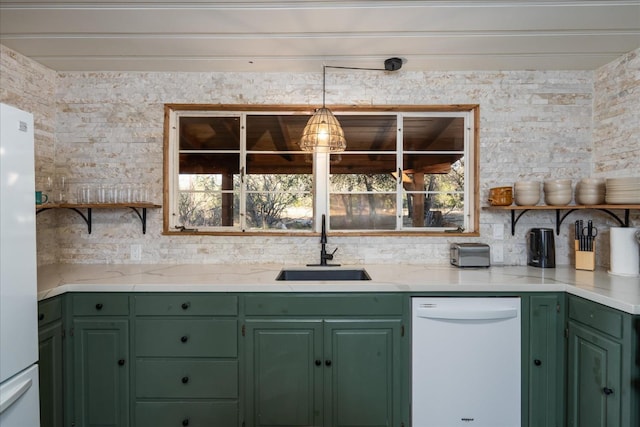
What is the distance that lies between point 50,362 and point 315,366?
145 centimetres

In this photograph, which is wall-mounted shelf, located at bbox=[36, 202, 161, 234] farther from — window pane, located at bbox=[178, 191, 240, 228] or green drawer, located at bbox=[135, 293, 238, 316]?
green drawer, located at bbox=[135, 293, 238, 316]

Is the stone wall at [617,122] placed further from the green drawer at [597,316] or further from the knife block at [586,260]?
the green drawer at [597,316]

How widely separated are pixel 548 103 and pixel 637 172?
0.76 meters

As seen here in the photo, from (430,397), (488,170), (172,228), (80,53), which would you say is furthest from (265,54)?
(430,397)

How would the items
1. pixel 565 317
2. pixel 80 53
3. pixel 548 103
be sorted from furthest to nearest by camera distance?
pixel 548 103
pixel 80 53
pixel 565 317

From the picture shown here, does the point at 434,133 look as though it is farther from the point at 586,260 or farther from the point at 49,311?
the point at 49,311

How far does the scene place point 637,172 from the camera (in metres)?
2.16

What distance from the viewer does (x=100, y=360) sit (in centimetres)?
191

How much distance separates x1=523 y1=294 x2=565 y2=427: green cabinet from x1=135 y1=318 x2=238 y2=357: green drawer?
1713mm

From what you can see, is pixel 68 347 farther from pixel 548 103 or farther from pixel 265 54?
pixel 548 103

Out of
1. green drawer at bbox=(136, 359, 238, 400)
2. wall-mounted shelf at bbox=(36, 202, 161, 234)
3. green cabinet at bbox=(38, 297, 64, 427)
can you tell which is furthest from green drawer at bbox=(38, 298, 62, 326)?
wall-mounted shelf at bbox=(36, 202, 161, 234)

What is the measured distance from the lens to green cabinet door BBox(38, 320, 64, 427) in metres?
1.73

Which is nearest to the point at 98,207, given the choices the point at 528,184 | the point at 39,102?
the point at 39,102

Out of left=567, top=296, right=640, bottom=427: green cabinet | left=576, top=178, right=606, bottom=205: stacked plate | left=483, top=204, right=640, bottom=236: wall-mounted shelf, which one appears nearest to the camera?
left=567, top=296, right=640, bottom=427: green cabinet
